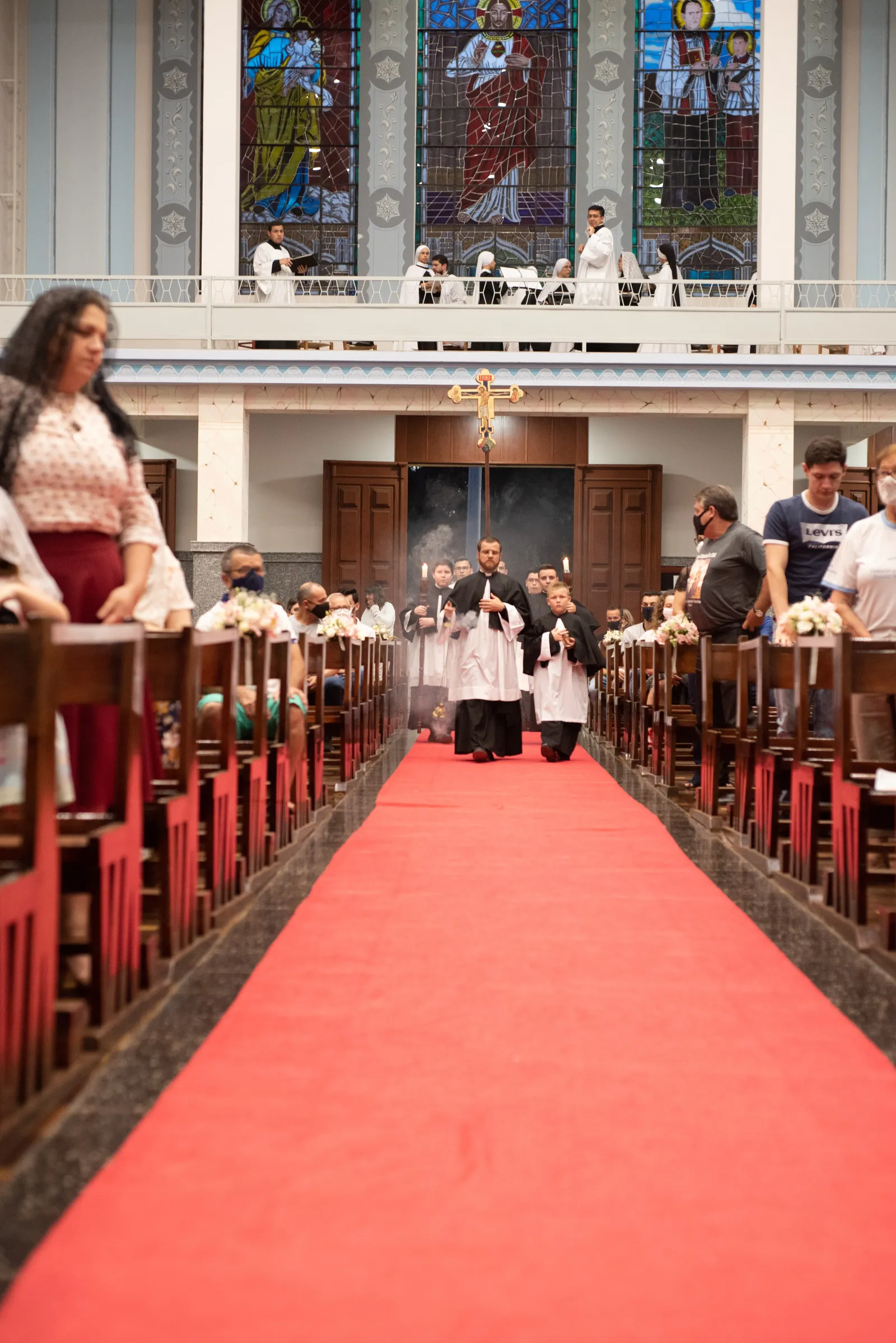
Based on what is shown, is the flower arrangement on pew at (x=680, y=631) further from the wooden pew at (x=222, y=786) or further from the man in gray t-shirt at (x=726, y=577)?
the wooden pew at (x=222, y=786)

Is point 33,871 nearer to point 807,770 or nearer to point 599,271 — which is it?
point 807,770

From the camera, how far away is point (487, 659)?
10.1 m

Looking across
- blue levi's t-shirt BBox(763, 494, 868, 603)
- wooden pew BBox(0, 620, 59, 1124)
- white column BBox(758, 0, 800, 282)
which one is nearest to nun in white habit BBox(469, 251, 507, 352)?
white column BBox(758, 0, 800, 282)

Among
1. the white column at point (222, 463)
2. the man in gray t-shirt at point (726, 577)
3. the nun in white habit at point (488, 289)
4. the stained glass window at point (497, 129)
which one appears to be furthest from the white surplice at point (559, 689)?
the stained glass window at point (497, 129)

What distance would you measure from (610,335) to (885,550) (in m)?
11.1

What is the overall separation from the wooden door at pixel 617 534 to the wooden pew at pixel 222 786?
14.2 meters

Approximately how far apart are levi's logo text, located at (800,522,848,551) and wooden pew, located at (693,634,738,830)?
2.28 ft

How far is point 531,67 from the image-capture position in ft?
61.7

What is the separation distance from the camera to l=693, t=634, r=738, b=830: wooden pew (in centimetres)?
641

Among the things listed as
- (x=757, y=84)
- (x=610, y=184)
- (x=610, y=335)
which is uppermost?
(x=757, y=84)

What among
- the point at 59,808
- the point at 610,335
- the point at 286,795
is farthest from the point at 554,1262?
the point at 610,335

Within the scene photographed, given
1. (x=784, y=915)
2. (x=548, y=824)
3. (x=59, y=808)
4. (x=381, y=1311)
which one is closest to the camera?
(x=381, y=1311)

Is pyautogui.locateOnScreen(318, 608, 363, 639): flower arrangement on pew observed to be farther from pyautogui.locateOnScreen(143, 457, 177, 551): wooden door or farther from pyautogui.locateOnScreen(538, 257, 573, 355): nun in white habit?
pyautogui.locateOnScreen(143, 457, 177, 551): wooden door

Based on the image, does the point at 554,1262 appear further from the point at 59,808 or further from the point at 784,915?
the point at 784,915
